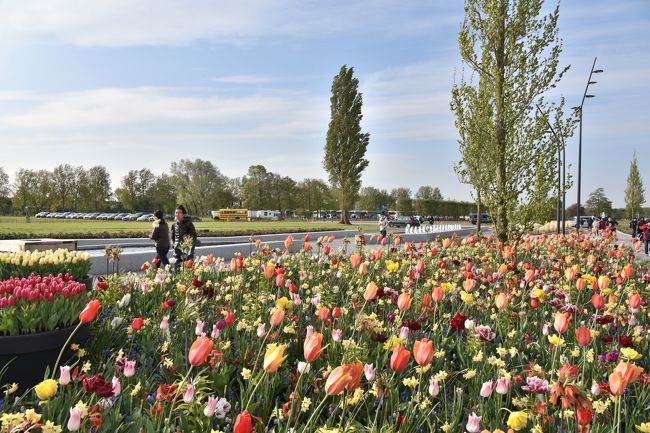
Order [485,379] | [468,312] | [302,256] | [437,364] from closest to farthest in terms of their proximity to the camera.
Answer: [485,379], [437,364], [468,312], [302,256]

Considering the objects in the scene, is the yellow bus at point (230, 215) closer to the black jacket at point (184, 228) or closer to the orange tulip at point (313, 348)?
the black jacket at point (184, 228)

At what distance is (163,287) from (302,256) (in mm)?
2993

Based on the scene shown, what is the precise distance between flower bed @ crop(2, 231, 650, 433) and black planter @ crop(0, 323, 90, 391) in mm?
195

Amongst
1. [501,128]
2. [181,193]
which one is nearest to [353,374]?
[501,128]

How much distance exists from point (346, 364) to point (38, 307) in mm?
2911

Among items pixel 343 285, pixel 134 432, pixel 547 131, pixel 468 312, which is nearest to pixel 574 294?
pixel 468 312

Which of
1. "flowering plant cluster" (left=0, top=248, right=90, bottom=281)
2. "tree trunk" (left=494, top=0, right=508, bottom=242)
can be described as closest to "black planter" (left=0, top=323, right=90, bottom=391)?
"flowering plant cluster" (left=0, top=248, right=90, bottom=281)

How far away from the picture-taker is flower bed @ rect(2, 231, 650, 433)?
2.43m

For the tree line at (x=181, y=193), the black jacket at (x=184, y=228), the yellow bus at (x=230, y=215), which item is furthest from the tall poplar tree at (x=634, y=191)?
the black jacket at (x=184, y=228)

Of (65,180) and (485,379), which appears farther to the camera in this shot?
(65,180)

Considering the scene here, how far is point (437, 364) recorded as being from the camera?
385 cm

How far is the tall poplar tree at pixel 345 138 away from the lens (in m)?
51.3

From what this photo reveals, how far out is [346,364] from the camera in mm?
2357

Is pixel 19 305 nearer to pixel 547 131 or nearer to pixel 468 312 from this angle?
pixel 468 312
